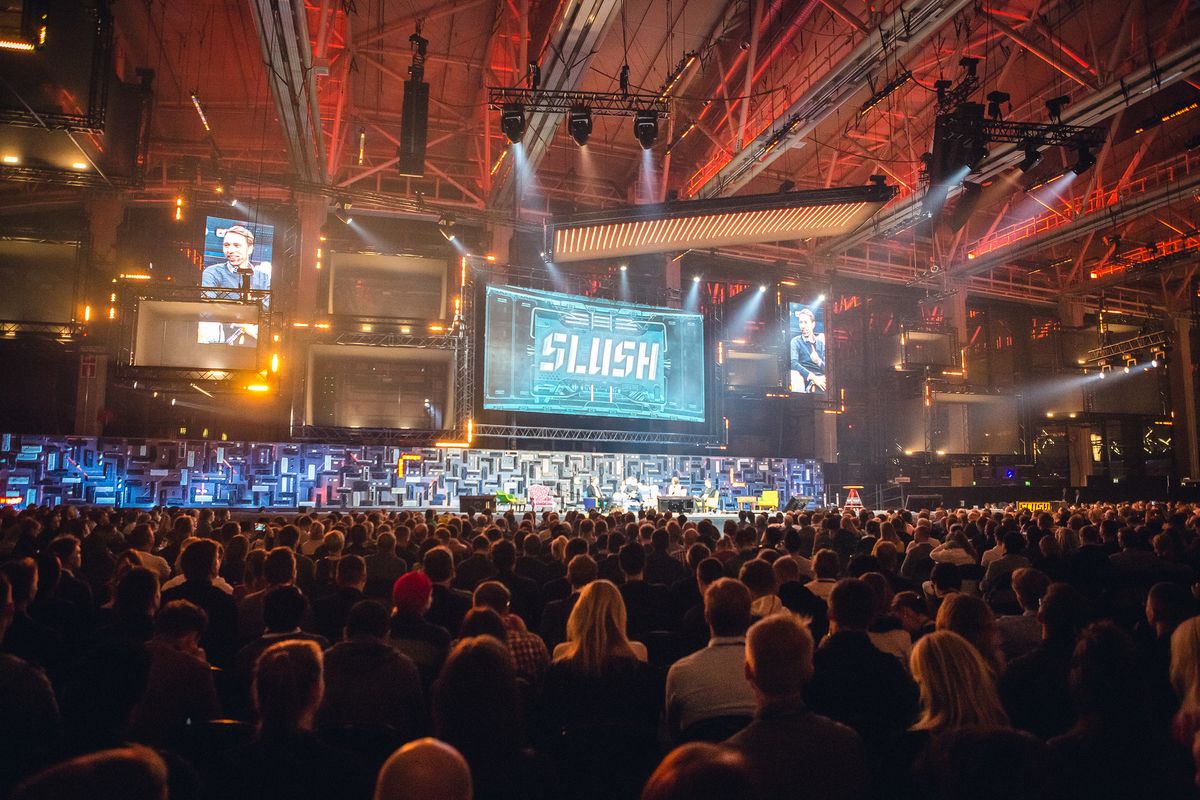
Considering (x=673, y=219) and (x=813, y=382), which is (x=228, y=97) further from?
(x=813, y=382)

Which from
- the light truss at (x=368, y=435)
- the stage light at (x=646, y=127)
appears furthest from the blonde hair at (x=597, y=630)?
the light truss at (x=368, y=435)

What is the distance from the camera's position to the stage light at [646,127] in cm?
1366

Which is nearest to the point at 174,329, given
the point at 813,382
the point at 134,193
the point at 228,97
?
the point at 134,193

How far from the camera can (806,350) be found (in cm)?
2497

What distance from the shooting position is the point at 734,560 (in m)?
7.43

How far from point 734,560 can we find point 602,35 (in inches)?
398

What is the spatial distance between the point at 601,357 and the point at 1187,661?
738 inches

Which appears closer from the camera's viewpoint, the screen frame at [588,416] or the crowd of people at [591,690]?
the crowd of people at [591,690]

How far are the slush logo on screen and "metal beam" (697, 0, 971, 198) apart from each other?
198 inches

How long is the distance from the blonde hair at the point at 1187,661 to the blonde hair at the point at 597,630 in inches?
88.0

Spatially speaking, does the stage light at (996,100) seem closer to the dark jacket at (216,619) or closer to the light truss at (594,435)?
the light truss at (594,435)

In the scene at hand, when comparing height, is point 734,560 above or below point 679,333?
below

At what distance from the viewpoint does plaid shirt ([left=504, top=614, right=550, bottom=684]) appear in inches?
153

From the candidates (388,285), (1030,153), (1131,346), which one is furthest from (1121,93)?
(388,285)
